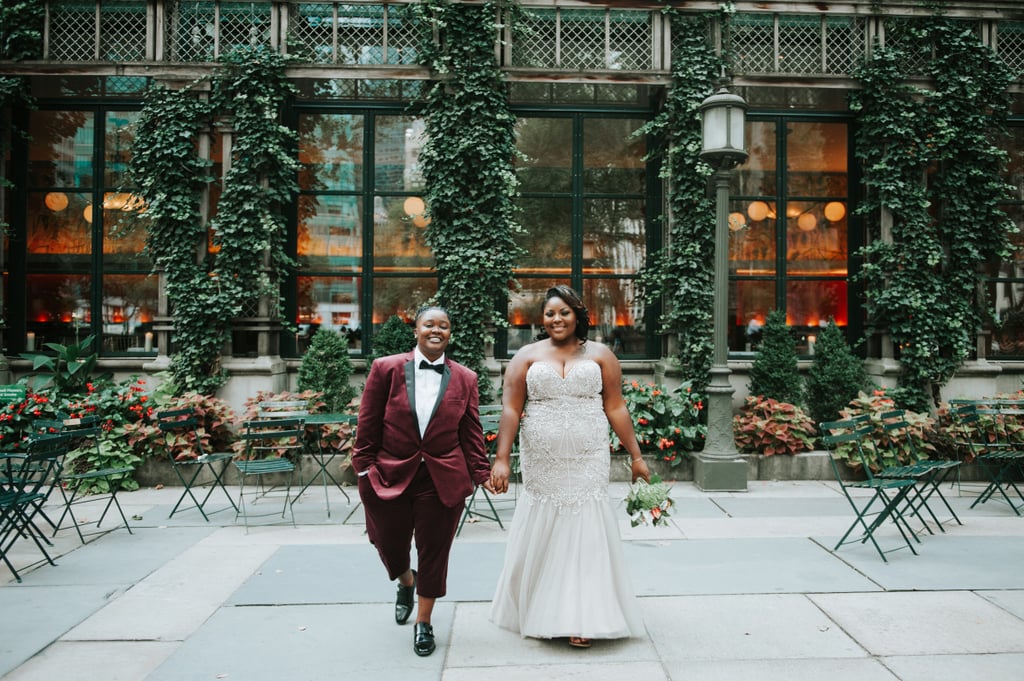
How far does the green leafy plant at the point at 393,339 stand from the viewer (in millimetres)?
9273

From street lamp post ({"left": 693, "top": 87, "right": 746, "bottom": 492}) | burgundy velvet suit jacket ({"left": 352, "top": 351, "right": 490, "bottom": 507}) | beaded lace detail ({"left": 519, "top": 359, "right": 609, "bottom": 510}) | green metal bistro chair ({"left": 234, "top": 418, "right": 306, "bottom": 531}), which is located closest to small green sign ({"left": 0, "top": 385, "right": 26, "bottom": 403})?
green metal bistro chair ({"left": 234, "top": 418, "right": 306, "bottom": 531})

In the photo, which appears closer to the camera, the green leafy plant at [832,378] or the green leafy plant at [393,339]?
the green leafy plant at [832,378]

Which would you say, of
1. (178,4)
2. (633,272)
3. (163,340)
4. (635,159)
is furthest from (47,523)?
(635,159)

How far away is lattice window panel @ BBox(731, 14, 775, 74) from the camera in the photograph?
9.97 metres

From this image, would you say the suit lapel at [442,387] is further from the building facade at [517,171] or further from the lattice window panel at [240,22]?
the lattice window panel at [240,22]

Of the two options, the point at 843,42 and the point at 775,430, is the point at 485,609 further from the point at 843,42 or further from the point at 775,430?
the point at 843,42

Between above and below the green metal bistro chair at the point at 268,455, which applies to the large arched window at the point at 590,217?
above

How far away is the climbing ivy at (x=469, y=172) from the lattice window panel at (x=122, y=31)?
3.77 metres

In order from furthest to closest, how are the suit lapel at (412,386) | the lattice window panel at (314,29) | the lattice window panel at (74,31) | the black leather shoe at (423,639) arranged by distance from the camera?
1. the lattice window panel at (314,29)
2. the lattice window panel at (74,31)
3. the suit lapel at (412,386)
4. the black leather shoe at (423,639)

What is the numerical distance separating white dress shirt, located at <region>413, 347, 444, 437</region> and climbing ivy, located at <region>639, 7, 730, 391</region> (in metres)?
5.99

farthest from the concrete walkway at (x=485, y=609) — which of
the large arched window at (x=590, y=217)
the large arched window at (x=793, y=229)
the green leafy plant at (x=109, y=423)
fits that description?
the large arched window at (x=793, y=229)

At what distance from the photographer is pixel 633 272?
10391 millimetres

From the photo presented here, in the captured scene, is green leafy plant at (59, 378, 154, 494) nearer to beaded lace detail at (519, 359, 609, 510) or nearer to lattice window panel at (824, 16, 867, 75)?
beaded lace detail at (519, 359, 609, 510)

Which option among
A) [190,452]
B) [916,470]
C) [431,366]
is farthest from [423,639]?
[190,452]
